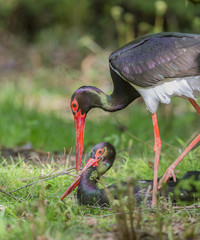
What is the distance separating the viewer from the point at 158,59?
13.8ft

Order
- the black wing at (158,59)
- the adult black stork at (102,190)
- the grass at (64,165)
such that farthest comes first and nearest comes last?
the black wing at (158,59) < the adult black stork at (102,190) < the grass at (64,165)

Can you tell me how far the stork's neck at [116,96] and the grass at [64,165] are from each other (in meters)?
0.70

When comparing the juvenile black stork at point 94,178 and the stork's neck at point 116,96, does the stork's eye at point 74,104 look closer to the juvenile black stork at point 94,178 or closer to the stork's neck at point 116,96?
the stork's neck at point 116,96

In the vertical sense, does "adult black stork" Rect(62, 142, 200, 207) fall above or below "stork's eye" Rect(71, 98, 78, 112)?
below

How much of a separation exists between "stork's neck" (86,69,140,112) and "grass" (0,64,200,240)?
70 cm

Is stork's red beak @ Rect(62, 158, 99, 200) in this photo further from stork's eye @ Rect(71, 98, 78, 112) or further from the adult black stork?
stork's eye @ Rect(71, 98, 78, 112)

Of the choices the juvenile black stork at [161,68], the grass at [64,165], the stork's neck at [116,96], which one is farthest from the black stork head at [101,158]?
the stork's neck at [116,96]

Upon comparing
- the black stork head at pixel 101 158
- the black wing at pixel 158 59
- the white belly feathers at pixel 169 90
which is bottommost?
the black stork head at pixel 101 158

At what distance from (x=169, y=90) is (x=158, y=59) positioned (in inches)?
11.5

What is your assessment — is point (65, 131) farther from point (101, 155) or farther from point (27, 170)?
point (101, 155)

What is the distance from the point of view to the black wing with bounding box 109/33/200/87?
4105mm

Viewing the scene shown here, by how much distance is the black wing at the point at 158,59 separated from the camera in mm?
4105

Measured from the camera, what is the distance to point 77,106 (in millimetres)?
4473

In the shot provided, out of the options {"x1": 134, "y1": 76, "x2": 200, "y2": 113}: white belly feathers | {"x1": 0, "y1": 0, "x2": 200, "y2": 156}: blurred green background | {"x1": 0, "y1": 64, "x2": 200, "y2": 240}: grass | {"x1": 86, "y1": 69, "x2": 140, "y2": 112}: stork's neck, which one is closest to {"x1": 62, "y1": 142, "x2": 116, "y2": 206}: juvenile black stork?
{"x1": 0, "y1": 64, "x2": 200, "y2": 240}: grass
